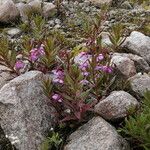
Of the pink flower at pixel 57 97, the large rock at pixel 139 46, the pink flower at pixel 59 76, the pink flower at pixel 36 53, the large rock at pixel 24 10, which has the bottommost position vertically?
the large rock at pixel 24 10

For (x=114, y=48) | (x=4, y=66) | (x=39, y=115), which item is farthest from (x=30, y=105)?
(x=114, y=48)

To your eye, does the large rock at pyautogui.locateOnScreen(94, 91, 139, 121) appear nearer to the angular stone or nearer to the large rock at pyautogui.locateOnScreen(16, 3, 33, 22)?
the angular stone

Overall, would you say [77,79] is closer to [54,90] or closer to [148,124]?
[54,90]

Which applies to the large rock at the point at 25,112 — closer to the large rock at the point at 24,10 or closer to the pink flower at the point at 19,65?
the pink flower at the point at 19,65

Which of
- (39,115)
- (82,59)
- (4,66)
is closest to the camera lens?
(39,115)

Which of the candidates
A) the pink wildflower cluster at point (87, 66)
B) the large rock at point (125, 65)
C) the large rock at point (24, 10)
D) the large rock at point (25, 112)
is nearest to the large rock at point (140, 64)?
the large rock at point (125, 65)

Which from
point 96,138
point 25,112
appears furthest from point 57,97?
point 96,138
